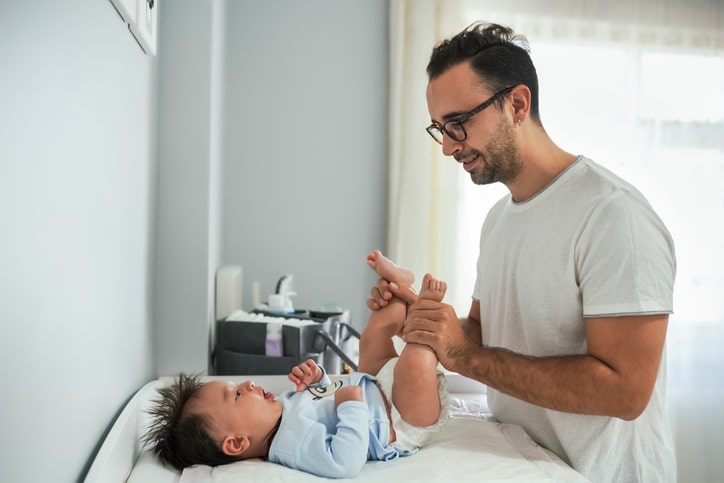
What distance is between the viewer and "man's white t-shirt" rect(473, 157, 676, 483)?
3.66 feet

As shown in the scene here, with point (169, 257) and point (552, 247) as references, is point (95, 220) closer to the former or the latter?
point (169, 257)

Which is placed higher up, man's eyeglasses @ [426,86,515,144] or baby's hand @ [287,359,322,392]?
man's eyeglasses @ [426,86,515,144]

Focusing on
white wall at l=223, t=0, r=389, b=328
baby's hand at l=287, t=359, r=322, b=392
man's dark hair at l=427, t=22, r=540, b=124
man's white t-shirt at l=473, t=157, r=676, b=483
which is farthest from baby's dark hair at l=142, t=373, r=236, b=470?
white wall at l=223, t=0, r=389, b=328

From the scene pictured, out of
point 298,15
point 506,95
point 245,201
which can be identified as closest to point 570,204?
point 506,95

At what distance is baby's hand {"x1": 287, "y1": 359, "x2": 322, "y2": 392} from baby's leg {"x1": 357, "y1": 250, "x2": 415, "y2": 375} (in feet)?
0.53

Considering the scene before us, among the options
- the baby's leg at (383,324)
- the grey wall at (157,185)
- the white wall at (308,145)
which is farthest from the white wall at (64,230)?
the white wall at (308,145)

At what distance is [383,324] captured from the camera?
146 cm

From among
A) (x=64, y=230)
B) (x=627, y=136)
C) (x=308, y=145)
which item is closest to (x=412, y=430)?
(x=64, y=230)

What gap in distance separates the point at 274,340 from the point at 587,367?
0.99m

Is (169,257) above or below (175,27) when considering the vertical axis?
below

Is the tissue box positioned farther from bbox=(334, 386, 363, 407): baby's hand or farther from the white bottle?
bbox=(334, 386, 363, 407): baby's hand

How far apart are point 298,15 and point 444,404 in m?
2.15

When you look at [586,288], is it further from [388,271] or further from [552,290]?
[388,271]

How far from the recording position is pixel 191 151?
5.65ft
